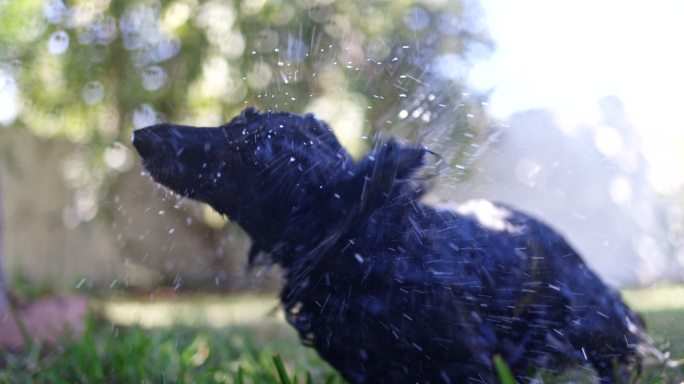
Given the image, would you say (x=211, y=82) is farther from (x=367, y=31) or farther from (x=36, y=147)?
(x=36, y=147)

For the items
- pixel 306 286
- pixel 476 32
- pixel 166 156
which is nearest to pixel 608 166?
pixel 476 32

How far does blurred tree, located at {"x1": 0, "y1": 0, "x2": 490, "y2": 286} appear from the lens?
11.5 ft

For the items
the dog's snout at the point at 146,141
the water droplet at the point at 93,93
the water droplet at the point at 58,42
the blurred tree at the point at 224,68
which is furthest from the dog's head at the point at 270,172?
the water droplet at the point at 93,93

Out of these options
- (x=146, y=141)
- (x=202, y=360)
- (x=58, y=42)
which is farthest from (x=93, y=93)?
(x=146, y=141)

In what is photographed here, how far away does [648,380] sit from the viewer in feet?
9.51

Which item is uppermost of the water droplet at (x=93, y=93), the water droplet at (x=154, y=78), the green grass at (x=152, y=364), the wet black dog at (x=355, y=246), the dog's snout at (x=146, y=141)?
the dog's snout at (x=146, y=141)

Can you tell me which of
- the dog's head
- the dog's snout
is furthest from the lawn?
the dog's snout

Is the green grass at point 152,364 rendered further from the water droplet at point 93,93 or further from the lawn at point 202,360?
the water droplet at point 93,93

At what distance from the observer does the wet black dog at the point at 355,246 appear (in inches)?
91.3

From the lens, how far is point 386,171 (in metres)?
2.36

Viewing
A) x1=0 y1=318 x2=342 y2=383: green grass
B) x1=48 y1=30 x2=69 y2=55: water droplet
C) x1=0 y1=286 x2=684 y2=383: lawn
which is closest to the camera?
x1=0 y1=286 x2=684 y2=383: lawn

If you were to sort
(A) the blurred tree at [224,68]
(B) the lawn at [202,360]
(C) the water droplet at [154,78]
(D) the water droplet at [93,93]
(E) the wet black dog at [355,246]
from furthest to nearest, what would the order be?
1. (C) the water droplet at [154,78]
2. (D) the water droplet at [93,93]
3. (A) the blurred tree at [224,68]
4. (B) the lawn at [202,360]
5. (E) the wet black dog at [355,246]

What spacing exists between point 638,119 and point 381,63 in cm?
147

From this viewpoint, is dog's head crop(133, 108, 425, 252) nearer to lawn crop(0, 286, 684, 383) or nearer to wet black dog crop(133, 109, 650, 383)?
wet black dog crop(133, 109, 650, 383)
